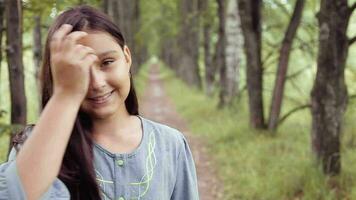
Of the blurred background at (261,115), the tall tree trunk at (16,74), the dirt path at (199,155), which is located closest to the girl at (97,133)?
the blurred background at (261,115)

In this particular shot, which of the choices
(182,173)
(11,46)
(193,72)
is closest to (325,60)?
(11,46)

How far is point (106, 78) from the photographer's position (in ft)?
4.69

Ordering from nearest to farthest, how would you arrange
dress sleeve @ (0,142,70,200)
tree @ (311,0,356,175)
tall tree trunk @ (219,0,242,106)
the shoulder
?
dress sleeve @ (0,142,70,200) < the shoulder < tree @ (311,0,356,175) < tall tree trunk @ (219,0,242,106)

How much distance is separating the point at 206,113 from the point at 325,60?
8.71 metres

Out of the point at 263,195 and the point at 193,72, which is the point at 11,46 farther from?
the point at 193,72

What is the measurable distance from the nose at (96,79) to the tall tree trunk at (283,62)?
23.9 ft

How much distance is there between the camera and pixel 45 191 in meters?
0.99

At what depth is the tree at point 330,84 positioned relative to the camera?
516cm

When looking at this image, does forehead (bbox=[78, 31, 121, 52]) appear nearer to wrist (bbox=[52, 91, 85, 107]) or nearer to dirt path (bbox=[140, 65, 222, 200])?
wrist (bbox=[52, 91, 85, 107])

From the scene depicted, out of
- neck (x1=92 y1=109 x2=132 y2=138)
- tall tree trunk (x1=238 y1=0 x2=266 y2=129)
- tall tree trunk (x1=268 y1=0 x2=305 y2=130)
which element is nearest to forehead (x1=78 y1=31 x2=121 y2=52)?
neck (x1=92 y1=109 x2=132 y2=138)

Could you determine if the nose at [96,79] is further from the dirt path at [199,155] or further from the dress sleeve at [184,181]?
the dirt path at [199,155]

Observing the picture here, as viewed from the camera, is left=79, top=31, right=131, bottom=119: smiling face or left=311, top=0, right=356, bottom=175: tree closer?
left=79, top=31, right=131, bottom=119: smiling face

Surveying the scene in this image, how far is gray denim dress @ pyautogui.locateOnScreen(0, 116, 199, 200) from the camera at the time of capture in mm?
1528

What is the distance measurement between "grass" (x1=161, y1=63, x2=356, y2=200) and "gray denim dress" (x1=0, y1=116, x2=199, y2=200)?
11.8 ft
